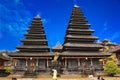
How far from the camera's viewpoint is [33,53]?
40.7 m

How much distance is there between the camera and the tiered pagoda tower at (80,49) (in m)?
39.0

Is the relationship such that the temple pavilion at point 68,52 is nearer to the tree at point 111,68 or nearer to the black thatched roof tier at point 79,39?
the black thatched roof tier at point 79,39

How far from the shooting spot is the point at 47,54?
1569 inches

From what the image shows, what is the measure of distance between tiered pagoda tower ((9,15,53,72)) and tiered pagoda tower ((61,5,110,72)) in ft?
13.1

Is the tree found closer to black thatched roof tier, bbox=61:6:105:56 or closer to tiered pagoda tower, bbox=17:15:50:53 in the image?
black thatched roof tier, bbox=61:6:105:56

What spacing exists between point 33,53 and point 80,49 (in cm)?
986

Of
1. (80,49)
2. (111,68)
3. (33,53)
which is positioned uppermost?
(80,49)

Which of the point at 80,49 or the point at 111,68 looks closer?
the point at 111,68

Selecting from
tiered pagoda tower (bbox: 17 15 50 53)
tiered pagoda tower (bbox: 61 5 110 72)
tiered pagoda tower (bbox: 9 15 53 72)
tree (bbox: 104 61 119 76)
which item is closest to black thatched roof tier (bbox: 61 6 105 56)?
tiered pagoda tower (bbox: 61 5 110 72)

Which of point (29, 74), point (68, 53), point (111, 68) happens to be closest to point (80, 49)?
point (68, 53)

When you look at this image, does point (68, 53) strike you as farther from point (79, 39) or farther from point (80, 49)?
point (79, 39)

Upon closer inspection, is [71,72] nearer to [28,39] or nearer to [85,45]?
[85,45]

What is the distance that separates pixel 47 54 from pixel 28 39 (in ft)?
20.2

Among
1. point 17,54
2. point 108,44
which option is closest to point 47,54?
point 17,54
